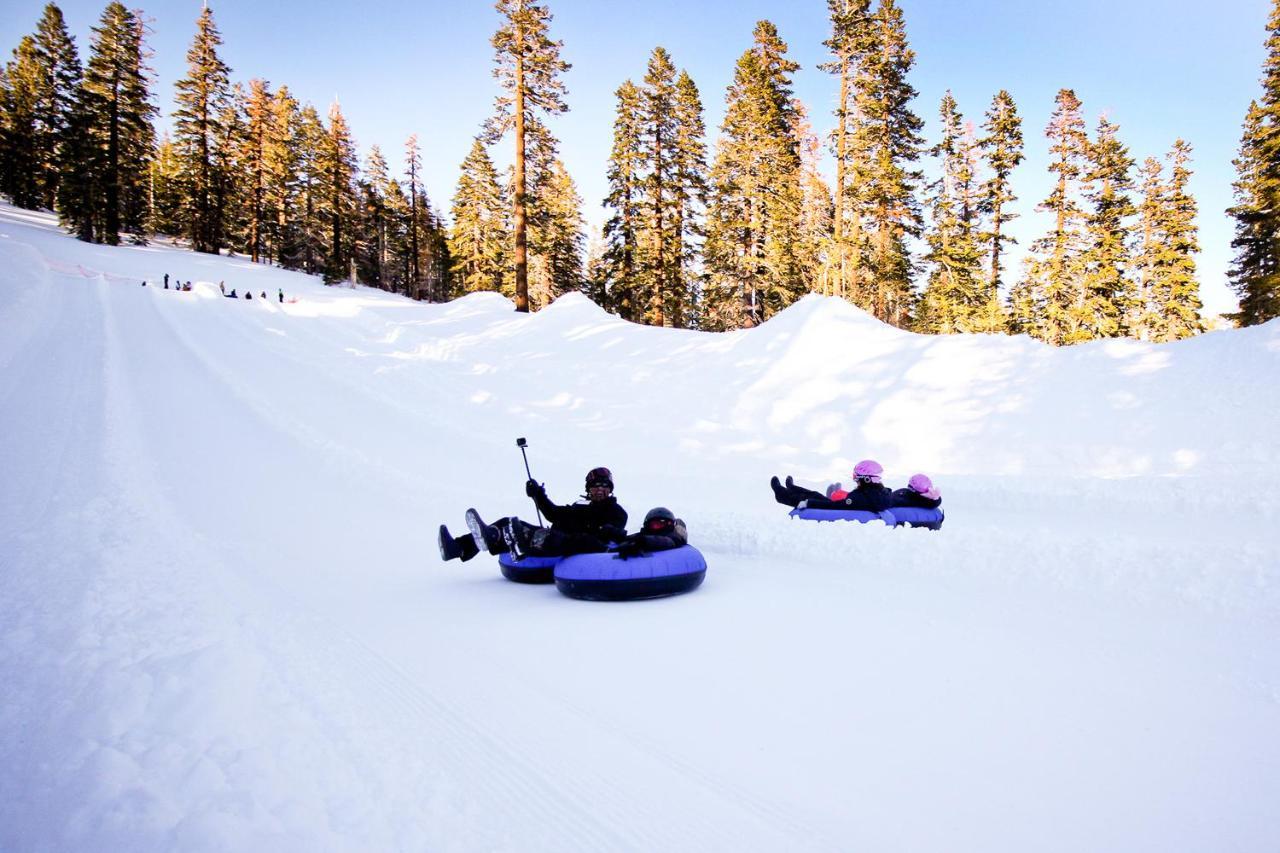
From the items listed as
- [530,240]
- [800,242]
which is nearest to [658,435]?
[800,242]

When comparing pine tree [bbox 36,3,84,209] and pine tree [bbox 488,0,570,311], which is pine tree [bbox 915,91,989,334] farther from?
pine tree [bbox 36,3,84,209]

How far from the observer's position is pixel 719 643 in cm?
395

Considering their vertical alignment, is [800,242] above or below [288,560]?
above

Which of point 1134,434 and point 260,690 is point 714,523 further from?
point 1134,434

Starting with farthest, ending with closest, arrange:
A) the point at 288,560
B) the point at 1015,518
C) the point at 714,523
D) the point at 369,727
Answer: the point at 1015,518 < the point at 714,523 < the point at 288,560 < the point at 369,727

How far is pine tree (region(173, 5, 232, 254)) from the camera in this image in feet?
126

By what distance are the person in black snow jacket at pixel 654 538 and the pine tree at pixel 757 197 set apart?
68.3ft

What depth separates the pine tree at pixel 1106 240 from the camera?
75.5 feet

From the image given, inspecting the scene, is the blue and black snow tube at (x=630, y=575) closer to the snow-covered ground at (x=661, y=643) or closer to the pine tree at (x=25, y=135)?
the snow-covered ground at (x=661, y=643)

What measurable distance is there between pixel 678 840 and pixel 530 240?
32.8 meters

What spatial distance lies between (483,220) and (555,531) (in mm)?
37857

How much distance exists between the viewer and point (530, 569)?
17.4 feet

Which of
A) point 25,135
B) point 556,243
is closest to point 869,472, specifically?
point 556,243

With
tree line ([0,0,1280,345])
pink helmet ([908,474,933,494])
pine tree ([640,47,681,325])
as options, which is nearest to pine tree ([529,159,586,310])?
tree line ([0,0,1280,345])
